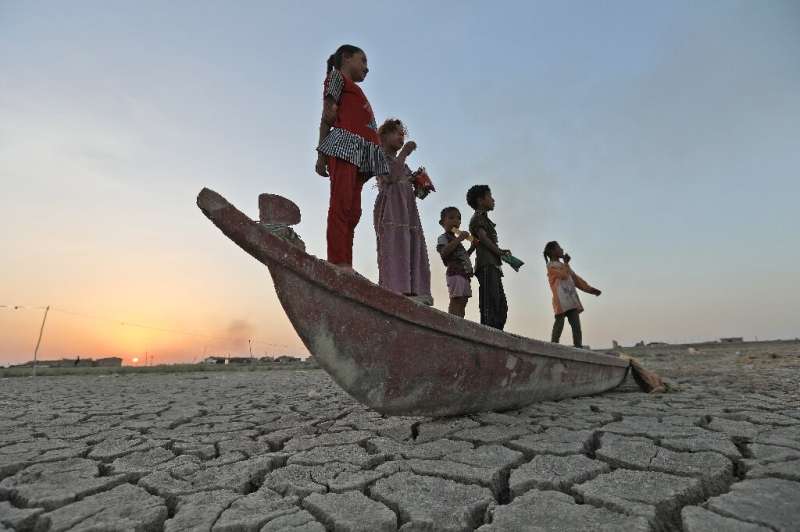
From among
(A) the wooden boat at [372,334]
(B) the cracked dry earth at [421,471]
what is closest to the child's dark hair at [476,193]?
(B) the cracked dry earth at [421,471]

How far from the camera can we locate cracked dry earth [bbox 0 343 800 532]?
0.96 metres

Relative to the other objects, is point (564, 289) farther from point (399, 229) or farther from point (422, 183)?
point (399, 229)

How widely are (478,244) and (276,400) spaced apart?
194 centimetres

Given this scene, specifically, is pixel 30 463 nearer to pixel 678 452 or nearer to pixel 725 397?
pixel 678 452

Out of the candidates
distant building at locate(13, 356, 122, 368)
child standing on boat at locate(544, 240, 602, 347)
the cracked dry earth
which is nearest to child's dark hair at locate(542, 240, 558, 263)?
child standing on boat at locate(544, 240, 602, 347)

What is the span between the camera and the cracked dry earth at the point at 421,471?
0.96m

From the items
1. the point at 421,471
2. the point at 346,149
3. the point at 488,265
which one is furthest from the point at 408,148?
the point at 421,471

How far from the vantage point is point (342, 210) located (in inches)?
75.0

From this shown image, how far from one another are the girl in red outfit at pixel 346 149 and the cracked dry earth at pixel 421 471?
0.82 m

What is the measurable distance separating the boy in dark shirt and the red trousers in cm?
153

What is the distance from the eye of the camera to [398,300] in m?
1.47

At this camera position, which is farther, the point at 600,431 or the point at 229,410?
the point at 229,410

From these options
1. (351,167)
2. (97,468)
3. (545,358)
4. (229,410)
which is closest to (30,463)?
(97,468)

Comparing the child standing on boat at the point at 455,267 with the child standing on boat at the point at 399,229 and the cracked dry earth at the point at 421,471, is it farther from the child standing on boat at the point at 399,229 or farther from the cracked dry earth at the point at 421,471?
the cracked dry earth at the point at 421,471
